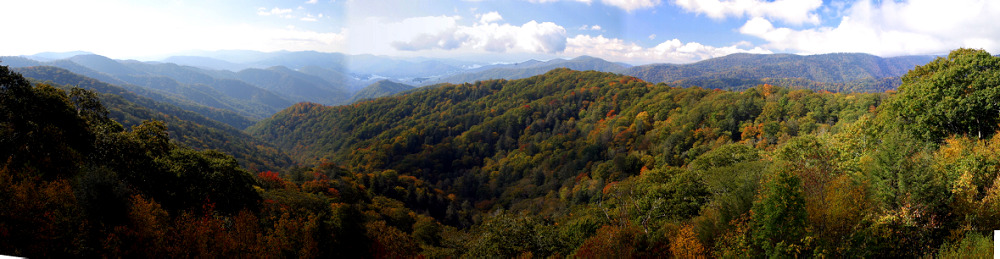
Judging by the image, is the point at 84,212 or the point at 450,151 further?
the point at 450,151

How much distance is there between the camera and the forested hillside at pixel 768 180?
41.9 feet

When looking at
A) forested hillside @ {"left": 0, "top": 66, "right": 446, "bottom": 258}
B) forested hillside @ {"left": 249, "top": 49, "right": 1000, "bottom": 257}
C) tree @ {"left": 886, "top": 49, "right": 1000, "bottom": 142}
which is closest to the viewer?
forested hillside @ {"left": 0, "top": 66, "right": 446, "bottom": 258}

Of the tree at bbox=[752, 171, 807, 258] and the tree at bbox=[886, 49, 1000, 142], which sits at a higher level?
the tree at bbox=[886, 49, 1000, 142]

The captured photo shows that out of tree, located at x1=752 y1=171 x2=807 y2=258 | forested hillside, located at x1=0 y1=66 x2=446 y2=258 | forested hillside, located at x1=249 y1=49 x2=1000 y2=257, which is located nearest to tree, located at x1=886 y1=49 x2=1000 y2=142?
forested hillside, located at x1=249 y1=49 x2=1000 y2=257

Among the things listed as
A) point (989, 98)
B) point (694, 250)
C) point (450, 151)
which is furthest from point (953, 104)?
point (450, 151)

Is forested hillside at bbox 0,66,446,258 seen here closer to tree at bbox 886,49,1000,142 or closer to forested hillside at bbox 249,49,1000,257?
forested hillside at bbox 249,49,1000,257

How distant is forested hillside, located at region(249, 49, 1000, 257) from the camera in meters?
12.8

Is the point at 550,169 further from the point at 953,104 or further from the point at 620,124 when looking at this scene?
the point at 953,104

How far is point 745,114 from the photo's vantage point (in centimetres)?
7600

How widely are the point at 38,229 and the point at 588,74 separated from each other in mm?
178045

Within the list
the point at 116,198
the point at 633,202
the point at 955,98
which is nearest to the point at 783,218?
the point at 955,98

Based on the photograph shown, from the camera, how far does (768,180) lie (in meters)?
14.8

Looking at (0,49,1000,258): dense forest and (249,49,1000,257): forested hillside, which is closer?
(0,49,1000,258): dense forest

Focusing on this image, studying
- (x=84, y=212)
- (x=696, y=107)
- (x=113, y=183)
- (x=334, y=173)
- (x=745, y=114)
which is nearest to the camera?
(x=84, y=212)
